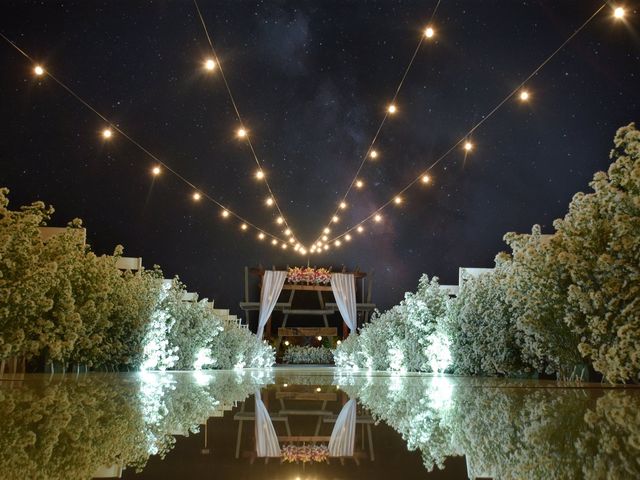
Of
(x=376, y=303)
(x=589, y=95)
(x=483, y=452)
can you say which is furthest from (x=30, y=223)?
(x=376, y=303)

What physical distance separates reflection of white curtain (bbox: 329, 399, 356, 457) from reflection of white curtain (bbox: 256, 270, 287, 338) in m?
22.4

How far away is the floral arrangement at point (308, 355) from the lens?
2511 centimetres

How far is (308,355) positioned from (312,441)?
2408 cm

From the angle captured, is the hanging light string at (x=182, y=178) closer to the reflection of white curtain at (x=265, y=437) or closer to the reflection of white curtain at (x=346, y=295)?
A: the reflection of white curtain at (x=346, y=295)

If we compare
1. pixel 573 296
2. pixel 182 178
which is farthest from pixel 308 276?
pixel 573 296

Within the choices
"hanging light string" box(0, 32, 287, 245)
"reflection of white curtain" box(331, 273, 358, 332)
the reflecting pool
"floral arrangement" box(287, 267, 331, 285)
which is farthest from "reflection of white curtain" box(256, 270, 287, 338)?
the reflecting pool

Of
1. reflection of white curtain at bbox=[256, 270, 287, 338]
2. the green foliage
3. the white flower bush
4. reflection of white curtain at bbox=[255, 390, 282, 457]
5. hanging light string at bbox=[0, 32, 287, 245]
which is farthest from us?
reflection of white curtain at bbox=[256, 270, 287, 338]

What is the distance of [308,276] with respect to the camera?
2541 centimetres

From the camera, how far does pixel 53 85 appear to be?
11797 millimetres

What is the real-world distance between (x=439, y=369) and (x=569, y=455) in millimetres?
8303

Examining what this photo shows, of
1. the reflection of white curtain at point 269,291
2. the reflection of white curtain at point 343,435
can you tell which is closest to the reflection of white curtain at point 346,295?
the reflection of white curtain at point 269,291

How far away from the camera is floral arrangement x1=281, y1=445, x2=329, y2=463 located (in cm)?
129

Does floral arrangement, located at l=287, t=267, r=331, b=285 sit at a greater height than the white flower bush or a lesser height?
greater

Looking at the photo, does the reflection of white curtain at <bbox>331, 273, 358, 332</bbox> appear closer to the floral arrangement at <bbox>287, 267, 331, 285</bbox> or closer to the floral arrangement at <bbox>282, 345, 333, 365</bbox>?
the floral arrangement at <bbox>287, 267, 331, 285</bbox>
